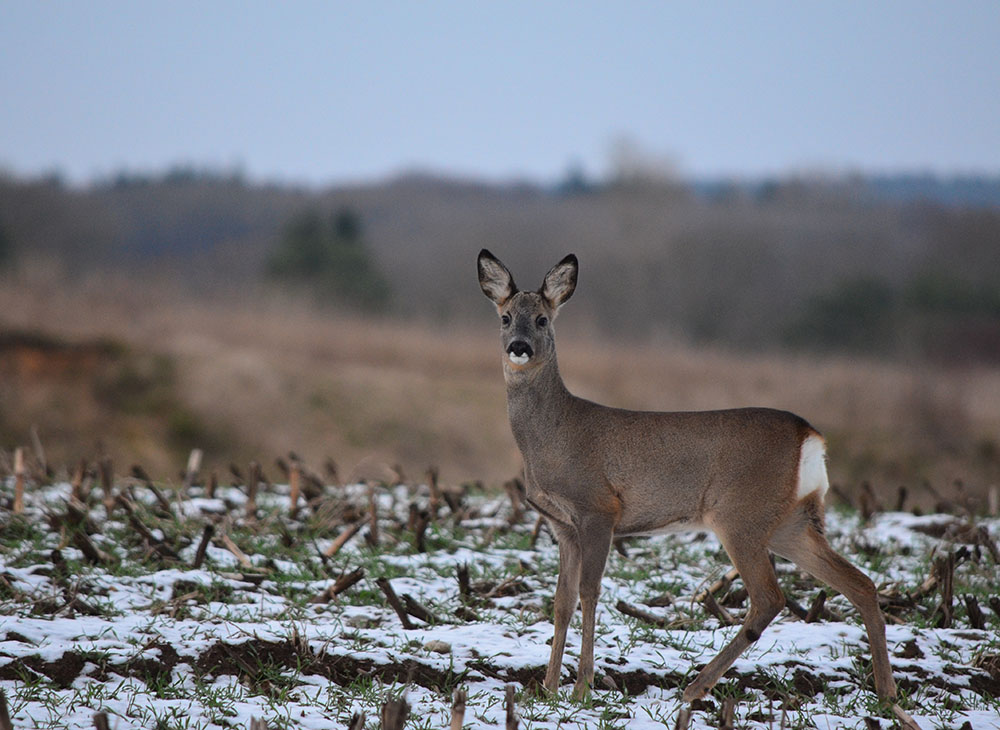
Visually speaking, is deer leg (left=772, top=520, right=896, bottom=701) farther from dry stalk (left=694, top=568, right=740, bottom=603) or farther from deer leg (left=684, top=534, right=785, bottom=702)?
dry stalk (left=694, top=568, right=740, bottom=603)

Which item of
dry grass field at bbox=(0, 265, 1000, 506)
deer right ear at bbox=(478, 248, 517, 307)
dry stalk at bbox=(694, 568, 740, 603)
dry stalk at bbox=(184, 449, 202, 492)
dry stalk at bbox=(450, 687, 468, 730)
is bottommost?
dry grass field at bbox=(0, 265, 1000, 506)

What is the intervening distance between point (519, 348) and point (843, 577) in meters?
1.84

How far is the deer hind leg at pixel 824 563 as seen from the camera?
4723 mm

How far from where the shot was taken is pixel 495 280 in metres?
5.36

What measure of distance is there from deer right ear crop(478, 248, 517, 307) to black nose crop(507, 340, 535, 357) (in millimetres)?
428

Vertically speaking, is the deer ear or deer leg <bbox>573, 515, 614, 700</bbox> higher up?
the deer ear

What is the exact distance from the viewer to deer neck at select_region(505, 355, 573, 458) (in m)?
5.09

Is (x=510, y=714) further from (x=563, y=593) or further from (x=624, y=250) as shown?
(x=624, y=250)

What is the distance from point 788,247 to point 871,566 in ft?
206

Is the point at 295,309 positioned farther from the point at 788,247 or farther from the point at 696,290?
the point at 788,247

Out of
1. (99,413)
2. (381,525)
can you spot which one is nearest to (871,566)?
(381,525)

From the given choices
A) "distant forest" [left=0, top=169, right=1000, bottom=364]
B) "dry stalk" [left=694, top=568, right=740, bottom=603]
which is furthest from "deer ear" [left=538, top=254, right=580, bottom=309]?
"distant forest" [left=0, top=169, right=1000, bottom=364]

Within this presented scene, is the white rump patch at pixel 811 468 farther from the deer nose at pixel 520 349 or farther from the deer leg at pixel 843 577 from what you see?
the deer nose at pixel 520 349

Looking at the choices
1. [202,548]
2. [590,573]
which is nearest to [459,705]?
[590,573]
